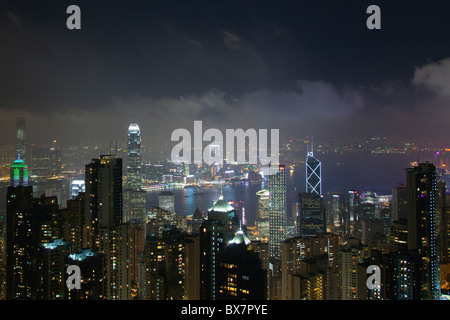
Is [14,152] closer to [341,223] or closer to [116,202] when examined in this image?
[116,202]

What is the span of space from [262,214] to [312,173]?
1.80m

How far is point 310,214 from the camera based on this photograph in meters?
7.91

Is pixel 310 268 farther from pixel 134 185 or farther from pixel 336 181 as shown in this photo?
pixel 134 185

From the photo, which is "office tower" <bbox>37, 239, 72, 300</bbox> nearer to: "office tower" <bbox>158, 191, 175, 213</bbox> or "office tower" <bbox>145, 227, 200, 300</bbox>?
"office tower" <bbox>145, 227, 200, 300</bbox>

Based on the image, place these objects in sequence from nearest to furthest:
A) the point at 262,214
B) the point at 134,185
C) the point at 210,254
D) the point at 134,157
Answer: the point at 210,254
the point at 134,157
the point at 134,185
the point at 262,214

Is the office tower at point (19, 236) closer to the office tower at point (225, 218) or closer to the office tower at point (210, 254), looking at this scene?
the office tower at point (210, 254)

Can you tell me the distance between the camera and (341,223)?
7621 mm

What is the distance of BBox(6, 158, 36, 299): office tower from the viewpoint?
4246 mm

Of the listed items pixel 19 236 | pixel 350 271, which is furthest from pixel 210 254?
pixel 19 236

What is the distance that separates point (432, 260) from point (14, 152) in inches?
207

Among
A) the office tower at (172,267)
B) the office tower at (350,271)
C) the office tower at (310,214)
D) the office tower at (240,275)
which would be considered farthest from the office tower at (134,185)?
the office tower at (350,271)

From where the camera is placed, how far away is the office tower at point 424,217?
4539 mm

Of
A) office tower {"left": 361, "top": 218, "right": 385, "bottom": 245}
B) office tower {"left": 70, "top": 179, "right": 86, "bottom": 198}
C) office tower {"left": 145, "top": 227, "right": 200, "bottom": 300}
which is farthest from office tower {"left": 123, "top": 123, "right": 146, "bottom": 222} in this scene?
office tower {"left": 361, "top": 218, "right": 385, "bottom": 245}

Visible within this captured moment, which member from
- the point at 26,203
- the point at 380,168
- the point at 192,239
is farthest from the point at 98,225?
the point at 380,168
